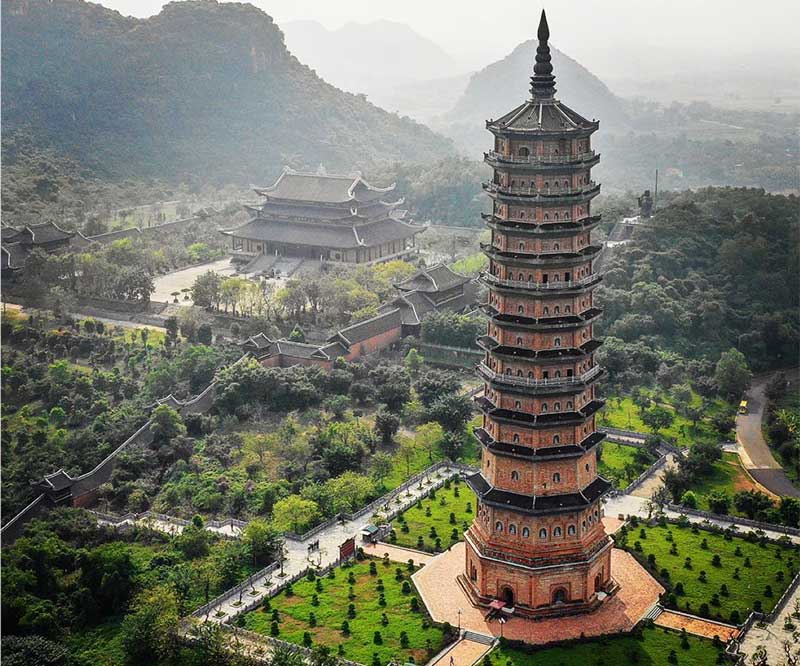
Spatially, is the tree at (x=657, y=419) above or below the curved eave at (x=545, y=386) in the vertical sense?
below

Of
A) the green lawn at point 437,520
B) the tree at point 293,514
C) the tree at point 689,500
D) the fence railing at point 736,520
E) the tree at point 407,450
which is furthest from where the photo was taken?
the tree at point 407,450

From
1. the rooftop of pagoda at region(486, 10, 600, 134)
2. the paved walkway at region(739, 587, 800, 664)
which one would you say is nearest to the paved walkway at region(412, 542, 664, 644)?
the paved walkway at region(739, 587, 800, 664)

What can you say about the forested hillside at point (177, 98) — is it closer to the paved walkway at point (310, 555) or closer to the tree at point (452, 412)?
the tree at point (452, 412)

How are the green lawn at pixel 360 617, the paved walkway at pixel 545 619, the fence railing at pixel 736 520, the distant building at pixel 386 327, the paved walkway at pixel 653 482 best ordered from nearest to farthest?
the green lawn at pixel 360 617 → the paved walkway at pixel 545 619 → the fence railing at pixel 736 520 → the paved walkway at pixel 653 482 → the distant building at pixel 386 327

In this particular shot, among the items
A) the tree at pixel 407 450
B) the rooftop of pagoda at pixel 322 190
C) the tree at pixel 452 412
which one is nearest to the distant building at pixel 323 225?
the rooftop of pagoda at pixel 322 190

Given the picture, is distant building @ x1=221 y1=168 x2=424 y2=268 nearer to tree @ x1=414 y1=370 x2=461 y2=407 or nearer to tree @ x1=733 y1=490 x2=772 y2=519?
tree @ x1=414 y1=370 x2=461 y2=407

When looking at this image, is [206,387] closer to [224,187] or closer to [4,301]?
[4,301]
